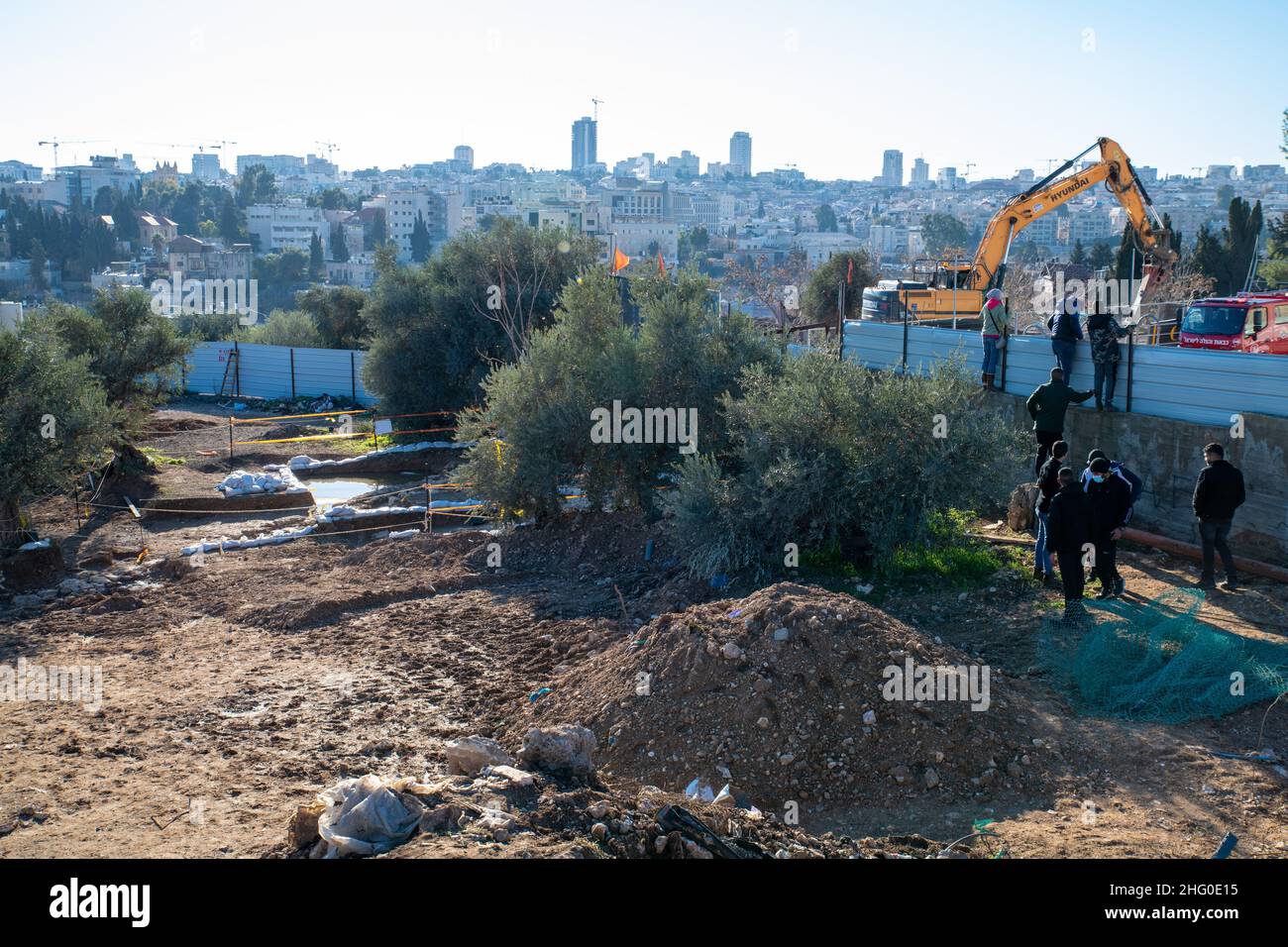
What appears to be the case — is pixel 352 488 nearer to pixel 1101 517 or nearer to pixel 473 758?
pixel 1101 517

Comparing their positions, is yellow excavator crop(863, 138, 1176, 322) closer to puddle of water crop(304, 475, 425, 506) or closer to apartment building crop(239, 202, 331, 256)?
puddle of water crop(304, 475, 425, 506)

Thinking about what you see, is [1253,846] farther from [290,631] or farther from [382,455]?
[382,455]

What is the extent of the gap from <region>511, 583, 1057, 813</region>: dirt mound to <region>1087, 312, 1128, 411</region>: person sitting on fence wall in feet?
21.5

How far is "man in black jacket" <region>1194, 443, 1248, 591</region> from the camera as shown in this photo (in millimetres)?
10508

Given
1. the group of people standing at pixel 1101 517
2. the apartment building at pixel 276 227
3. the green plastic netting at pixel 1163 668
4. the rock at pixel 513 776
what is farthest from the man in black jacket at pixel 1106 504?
the apartment building at pixel 276 227

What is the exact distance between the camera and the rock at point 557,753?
686cm

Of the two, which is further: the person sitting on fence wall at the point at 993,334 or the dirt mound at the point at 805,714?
the person sitting on fence wall at the point at 993,334

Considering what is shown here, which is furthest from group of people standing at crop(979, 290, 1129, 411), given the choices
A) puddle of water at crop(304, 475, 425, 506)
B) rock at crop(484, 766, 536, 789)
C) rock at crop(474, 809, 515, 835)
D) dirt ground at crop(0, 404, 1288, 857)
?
puddle of water at crop(304, 475, 425, 506)

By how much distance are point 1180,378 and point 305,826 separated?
38.6 feet

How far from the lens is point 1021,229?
73.9 ft

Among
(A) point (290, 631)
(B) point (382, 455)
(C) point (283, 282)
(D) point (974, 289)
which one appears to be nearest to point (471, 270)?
(B) point (382, 455)

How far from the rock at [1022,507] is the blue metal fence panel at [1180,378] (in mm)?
1808

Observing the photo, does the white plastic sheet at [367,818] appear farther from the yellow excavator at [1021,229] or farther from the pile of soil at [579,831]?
the yellow excavator at [1021,229]

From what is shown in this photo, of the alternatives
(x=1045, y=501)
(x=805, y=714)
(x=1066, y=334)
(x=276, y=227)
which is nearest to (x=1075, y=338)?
(x=1066, y=334)
